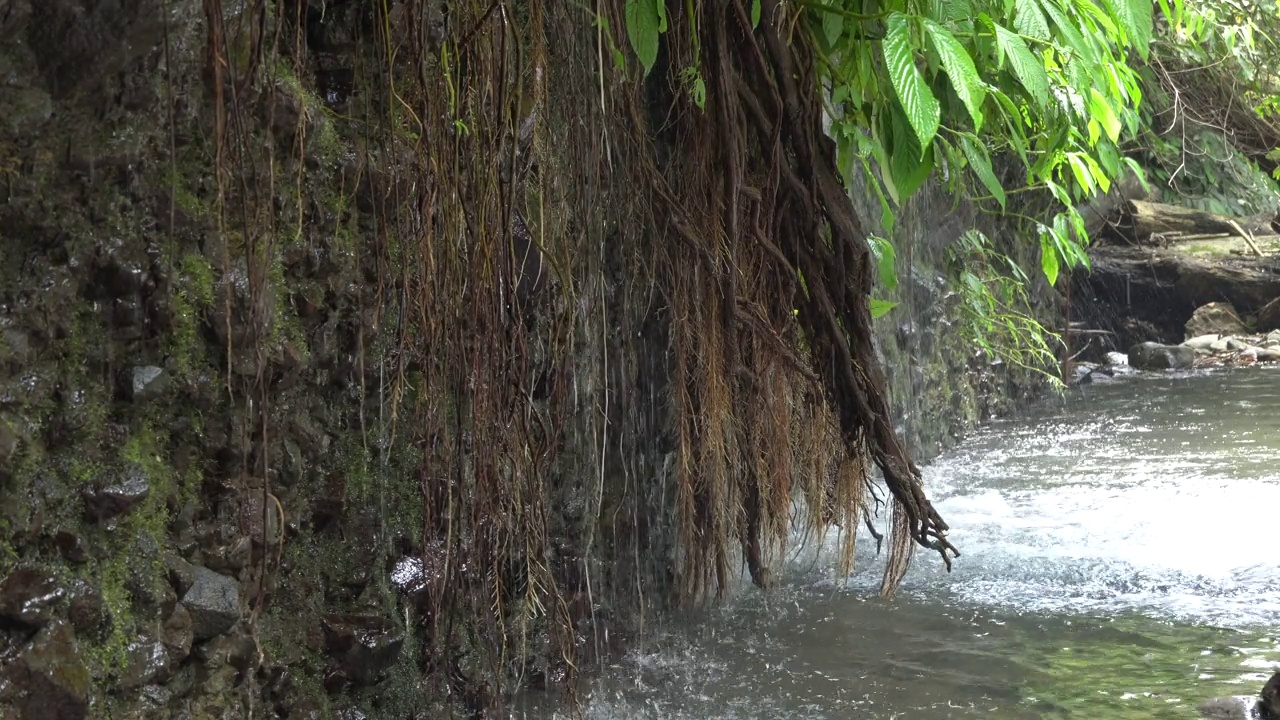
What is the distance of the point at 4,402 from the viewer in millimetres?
1795

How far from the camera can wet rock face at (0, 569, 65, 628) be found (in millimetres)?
1758

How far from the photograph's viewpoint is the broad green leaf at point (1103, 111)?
11.4 ft

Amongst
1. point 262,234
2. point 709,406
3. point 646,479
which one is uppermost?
point 262,234

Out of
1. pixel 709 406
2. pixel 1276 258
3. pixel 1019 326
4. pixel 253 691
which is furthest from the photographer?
pixel 1276 258

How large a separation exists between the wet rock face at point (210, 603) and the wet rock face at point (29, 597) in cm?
29

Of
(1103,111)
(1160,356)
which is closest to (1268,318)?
(1160,356)

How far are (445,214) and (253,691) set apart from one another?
93 cm

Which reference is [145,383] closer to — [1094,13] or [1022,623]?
[1094,13]

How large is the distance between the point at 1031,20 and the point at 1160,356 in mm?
9806

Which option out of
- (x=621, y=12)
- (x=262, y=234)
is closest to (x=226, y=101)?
(x=262, y=234)

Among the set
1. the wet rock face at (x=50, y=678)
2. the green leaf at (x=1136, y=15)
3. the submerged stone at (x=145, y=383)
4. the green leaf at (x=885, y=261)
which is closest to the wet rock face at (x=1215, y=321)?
the green leaf at (x=885, y=261)

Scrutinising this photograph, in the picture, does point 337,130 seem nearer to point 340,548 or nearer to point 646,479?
point 340,548

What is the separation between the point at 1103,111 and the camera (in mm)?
3574

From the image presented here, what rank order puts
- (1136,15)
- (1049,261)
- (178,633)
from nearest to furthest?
(178,633)
(1136,15)
(1049,261)
